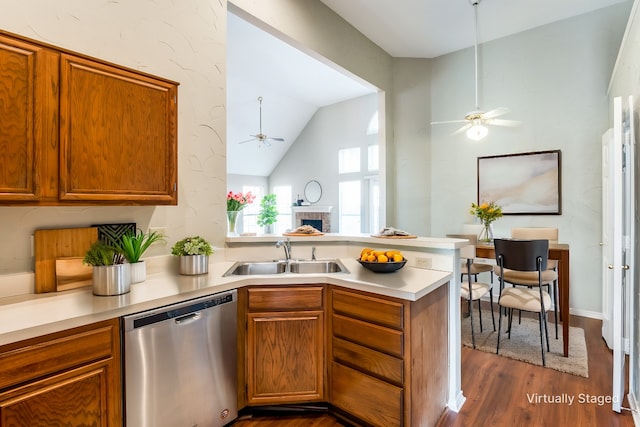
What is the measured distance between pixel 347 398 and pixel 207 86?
2334 mm

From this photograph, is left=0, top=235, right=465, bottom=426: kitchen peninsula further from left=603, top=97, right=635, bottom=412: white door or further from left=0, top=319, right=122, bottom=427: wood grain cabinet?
left=603, top=97, right=635, bottom=412: white door

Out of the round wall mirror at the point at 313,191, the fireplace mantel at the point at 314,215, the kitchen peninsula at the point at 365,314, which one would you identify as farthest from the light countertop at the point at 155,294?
the round wall mirror at the point at 313,191

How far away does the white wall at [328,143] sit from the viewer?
7.16 metres

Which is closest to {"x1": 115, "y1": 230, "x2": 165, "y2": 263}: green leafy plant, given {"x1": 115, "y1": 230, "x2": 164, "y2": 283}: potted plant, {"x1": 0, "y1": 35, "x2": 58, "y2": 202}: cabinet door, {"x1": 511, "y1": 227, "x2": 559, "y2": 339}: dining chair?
{"x1": 115, "y1": 230, "x2": 164, "y2": 283}: potted plant

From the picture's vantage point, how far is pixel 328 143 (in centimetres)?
782

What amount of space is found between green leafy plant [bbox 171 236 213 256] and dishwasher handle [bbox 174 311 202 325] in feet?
1.75

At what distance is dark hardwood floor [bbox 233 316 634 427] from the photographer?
6.65 ft

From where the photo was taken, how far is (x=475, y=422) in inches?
80.2

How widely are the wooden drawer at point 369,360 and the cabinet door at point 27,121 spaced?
1.71 m

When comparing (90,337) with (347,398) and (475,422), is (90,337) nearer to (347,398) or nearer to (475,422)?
(347,398)

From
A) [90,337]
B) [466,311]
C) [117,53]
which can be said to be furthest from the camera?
[466,311]

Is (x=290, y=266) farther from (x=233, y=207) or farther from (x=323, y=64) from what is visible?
(x=323, y=64)

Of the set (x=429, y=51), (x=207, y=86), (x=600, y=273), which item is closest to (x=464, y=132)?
(x=429, y=51)

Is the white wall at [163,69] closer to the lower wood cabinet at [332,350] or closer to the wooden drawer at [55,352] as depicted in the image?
the wooden drawer at [55,352]
